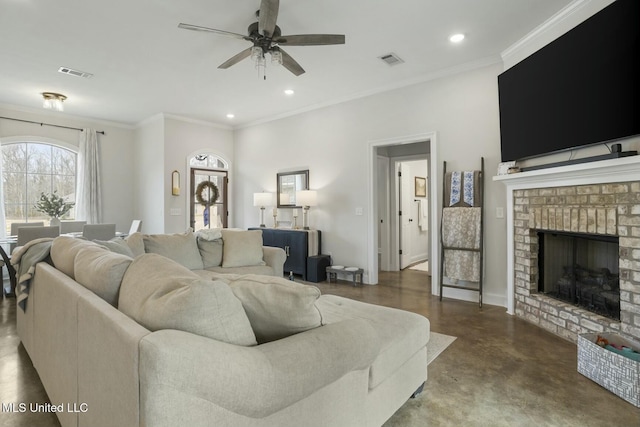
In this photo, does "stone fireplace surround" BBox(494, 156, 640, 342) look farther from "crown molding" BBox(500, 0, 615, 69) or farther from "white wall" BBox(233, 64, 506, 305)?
"crown molding" BBox(500, 0, 615, 69)

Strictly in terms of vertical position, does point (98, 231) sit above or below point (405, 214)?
below

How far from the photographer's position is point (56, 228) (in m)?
4.58

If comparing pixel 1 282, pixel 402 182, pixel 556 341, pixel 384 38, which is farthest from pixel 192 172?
pixel 556 341

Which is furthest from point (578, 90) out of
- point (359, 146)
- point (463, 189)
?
point (359, 146)

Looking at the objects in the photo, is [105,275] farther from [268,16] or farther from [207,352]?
[268,16]

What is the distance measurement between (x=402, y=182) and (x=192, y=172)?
13.6 feet

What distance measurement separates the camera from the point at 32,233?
4387 millimetres

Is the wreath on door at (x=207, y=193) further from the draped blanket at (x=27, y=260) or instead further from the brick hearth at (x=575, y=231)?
the brick hearth at (x=575, y=231)

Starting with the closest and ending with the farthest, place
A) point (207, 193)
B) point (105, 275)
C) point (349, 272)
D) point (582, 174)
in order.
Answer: point (105, 275) < point (582, 174) < point (349, 272) < point (207, 193)

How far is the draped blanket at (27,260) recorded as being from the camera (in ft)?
7.48

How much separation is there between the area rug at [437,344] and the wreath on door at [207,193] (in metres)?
5.28

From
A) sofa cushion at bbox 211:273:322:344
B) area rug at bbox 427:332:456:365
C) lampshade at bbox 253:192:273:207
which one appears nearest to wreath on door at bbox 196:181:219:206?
lampshade at bbox 253:192:273:207

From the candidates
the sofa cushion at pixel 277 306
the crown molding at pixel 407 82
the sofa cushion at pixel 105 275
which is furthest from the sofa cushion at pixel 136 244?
the crown molding at pixel 407 82

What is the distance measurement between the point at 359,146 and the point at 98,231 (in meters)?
4.06
